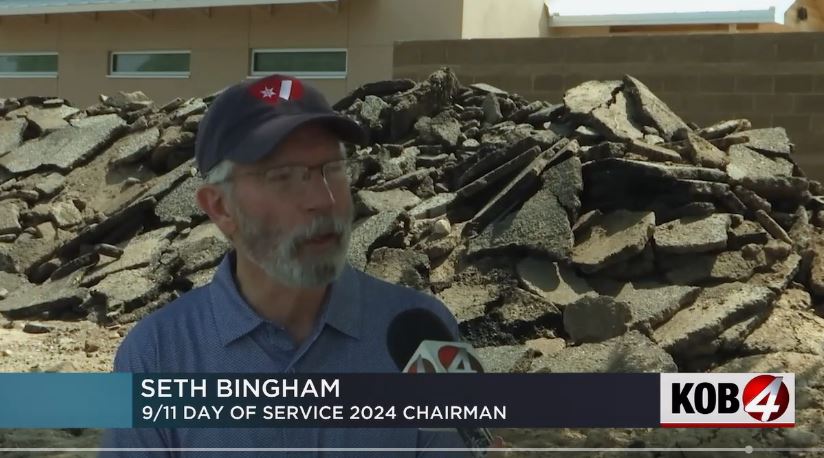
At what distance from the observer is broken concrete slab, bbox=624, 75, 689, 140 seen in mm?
8789

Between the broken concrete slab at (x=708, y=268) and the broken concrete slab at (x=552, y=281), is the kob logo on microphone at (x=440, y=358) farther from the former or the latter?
the broken concrete slab at (x=708, y=268)

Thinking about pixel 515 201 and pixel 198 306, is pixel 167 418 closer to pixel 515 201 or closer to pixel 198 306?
pixel 198 306

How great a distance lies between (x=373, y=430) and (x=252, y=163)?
642mm

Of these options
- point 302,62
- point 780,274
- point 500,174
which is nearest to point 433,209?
point 500,174

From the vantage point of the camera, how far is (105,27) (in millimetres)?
18938

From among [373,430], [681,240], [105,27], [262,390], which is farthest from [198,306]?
[105,27]

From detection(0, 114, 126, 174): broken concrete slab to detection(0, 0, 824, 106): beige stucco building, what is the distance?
5.23m

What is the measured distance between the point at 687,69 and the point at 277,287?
10.3m

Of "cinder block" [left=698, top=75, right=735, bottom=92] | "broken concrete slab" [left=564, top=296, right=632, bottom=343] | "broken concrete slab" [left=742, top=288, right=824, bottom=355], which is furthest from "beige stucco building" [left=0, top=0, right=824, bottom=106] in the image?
"broken concrete slab" [left=564, top=296, right=632, bottom=343]

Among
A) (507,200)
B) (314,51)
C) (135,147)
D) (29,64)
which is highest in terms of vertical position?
(314,51)

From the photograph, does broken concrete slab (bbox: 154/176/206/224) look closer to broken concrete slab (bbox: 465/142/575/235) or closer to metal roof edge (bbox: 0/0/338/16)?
broken concrete slab (bbox: 465/142/575/235)

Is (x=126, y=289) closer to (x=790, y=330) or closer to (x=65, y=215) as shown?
(x=65, y=215)

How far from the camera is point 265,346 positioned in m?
2.11

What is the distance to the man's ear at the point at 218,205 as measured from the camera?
206 cm
